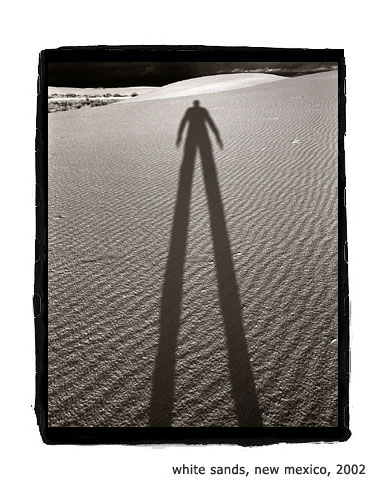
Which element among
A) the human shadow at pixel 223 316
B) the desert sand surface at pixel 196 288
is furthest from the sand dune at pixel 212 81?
the human shadow at pixel 223 316

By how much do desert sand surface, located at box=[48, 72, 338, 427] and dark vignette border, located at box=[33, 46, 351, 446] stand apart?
Result: 0.06 meters

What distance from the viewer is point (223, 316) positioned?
7.73 ft

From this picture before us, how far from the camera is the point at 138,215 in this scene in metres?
3.56

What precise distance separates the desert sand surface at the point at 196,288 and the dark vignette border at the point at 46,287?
0.06 m

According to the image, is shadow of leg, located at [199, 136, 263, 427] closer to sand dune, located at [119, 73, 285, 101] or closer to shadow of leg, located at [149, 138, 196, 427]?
shadow of leg, located at [149, 138, 196, 427]

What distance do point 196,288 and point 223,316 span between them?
0.26 m

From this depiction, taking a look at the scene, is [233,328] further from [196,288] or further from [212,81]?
[212,81]

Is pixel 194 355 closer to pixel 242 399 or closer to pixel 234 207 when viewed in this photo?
pixel 242 399

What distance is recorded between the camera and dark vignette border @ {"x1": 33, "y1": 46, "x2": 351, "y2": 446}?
1.71 metres

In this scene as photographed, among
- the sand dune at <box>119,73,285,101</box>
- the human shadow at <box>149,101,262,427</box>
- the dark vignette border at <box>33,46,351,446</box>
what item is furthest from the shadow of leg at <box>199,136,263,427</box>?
the sand dune at <box>119,73,285,101</box>

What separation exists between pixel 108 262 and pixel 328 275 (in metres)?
1.11

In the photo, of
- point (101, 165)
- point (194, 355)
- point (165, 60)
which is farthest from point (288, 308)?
point (101, 165)

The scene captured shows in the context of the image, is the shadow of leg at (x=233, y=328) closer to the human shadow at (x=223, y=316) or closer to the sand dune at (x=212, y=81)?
the human shadow at (x=223, y=316)

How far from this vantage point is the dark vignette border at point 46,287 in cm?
171
